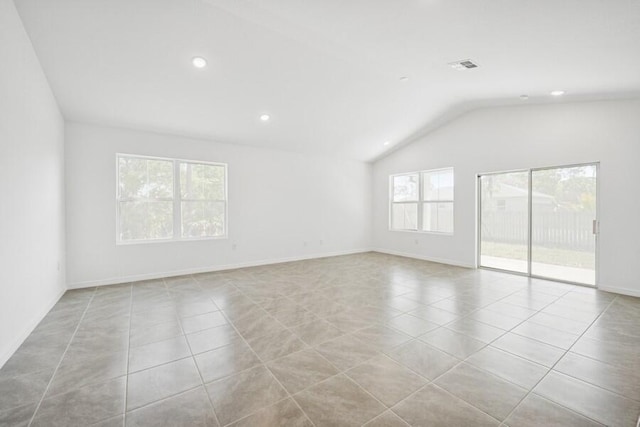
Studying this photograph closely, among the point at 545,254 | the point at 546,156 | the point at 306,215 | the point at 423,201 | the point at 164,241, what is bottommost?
the point at 545,254

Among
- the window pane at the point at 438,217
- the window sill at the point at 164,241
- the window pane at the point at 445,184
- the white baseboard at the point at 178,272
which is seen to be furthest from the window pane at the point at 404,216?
the window sill at the point at 164,241

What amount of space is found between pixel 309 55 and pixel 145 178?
142 inches

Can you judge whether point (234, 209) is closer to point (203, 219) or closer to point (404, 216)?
point (203, 219)

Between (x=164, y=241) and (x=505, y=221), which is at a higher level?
(x=505, y=221)

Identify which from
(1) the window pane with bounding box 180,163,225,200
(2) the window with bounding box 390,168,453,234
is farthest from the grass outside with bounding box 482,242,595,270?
(1) the window pane with bounding box 180,163,225,200

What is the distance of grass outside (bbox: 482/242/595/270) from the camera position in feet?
14.9

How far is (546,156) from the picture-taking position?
15.9 ft

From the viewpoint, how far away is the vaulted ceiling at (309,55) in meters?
2.54

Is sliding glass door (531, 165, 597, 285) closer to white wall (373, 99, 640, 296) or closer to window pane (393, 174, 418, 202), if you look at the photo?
white wall (373, 99, 640, 296)

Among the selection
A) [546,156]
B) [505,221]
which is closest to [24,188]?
[505,221]

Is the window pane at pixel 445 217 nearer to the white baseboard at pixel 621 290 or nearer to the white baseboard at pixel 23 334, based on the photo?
the white baseboard at pixel 621 290

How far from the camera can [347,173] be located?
7.74m

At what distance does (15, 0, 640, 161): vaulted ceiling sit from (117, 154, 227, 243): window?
0.72m

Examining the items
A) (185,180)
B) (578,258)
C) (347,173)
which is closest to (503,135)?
(578,258)
